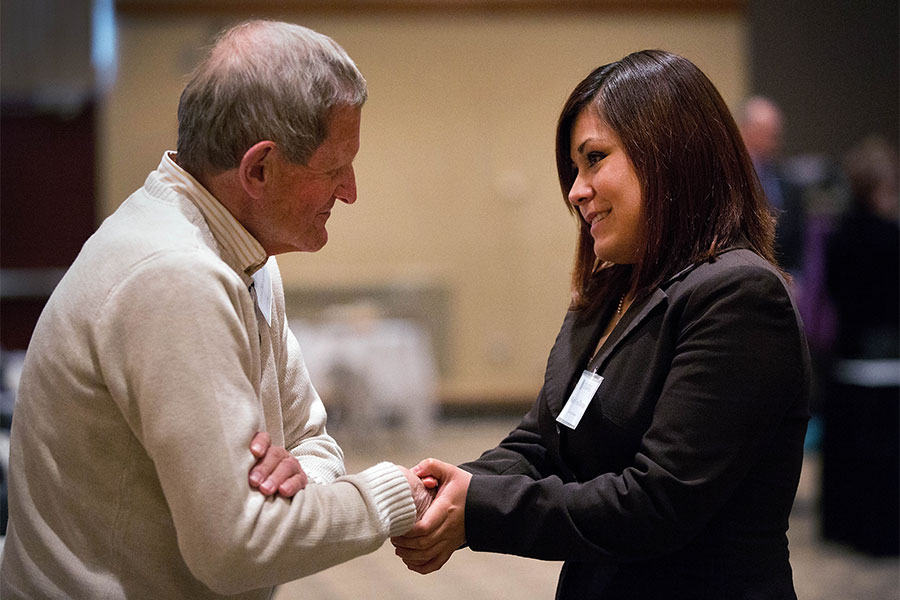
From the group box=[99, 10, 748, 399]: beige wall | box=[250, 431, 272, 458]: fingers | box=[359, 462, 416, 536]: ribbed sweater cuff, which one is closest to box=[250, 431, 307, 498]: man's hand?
box=[250, 431, 272, 458]: fingers

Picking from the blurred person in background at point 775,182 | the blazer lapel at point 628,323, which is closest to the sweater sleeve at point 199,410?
the blazer lapel at point 628,323

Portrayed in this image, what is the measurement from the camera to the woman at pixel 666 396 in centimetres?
145

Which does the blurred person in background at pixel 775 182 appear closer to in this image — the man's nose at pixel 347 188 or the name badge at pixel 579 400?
the name badge at pixel 579 400

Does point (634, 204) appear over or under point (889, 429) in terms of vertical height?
over

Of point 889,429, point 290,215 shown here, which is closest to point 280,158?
point 290,215

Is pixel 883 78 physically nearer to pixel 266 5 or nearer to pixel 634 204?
pixel 266 5

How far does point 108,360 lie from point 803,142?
25.3ft

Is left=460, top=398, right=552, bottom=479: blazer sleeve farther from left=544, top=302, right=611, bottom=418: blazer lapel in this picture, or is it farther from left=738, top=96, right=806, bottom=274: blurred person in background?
left=738, top=96, right=806, bottom=274: blurred person in background

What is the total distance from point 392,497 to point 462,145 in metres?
7.31

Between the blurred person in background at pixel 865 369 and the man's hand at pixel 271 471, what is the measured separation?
12.7ft

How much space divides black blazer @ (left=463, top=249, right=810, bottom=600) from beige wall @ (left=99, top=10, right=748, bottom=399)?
267 inches

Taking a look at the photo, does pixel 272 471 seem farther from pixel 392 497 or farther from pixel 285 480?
pixel 392 497

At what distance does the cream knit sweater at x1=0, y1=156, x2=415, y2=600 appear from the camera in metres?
1.22

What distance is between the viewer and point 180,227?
1.33 m
